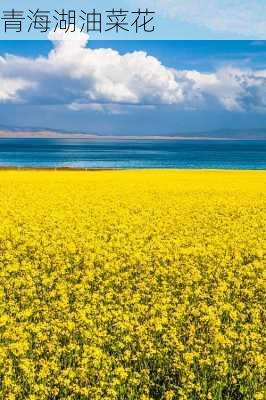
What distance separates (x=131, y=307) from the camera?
1046 centimetres

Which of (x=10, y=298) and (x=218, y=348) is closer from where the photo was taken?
(x=218, y=348)

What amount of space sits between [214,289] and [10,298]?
14.1ft

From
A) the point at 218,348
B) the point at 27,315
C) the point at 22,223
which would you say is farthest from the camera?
the point at 22,223

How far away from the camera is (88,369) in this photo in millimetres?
7809

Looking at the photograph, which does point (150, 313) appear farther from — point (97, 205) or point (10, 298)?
point (97, 205)

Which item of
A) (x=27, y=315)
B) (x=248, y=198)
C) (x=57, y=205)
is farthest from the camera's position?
(x=248, y=198)

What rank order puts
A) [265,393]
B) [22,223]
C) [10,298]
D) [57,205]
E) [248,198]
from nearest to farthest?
1. [265,393]
2. [10,298]
3. [22,223]
4. [57,205]
5. [248,198]

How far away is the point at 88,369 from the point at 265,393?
8.32 ft

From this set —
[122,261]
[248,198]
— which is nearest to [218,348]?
[122,261]

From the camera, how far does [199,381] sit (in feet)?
24.9

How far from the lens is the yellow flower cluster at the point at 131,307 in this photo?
758 centimetres

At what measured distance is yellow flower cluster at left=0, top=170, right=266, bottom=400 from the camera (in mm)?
7578

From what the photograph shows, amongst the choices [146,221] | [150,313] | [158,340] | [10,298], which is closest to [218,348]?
[158,340]

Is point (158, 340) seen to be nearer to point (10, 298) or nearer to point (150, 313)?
point (150, 313)
